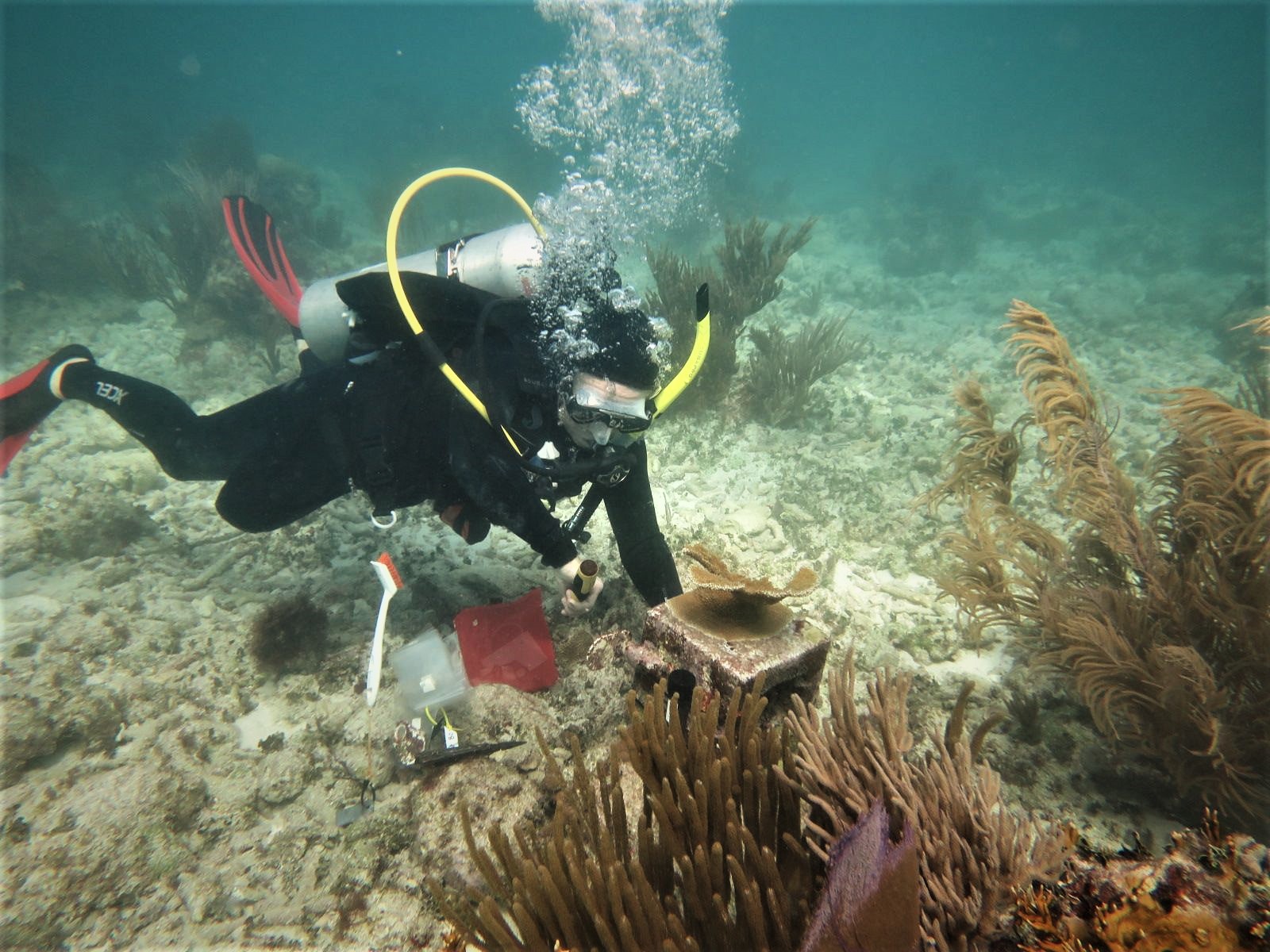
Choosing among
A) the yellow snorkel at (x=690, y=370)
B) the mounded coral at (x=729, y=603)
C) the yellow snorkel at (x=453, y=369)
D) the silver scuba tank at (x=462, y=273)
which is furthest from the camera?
the silver scuba tank at (x=462, y=273)

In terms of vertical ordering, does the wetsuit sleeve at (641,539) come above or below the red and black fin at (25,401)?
below

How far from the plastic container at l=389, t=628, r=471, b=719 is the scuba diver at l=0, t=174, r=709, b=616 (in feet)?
2.50

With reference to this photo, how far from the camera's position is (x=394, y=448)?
139 inches

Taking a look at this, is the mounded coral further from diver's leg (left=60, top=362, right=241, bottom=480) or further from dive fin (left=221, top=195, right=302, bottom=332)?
dive fin (left=221, top=195, right=302, bottom=332)

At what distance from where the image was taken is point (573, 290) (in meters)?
3.39

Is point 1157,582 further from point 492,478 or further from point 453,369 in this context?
point 453,369

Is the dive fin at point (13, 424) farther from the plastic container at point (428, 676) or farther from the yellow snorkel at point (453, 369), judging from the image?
the plastic container at point (428, 676)

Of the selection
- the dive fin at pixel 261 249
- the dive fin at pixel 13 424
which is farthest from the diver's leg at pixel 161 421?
the dive fin at pixel 261 249

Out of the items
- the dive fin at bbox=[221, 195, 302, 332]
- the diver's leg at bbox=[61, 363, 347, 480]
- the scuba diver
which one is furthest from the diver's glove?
the dive fin at bbox=[221, 195, 302, 332]

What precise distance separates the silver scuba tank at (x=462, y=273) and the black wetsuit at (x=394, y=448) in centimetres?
34

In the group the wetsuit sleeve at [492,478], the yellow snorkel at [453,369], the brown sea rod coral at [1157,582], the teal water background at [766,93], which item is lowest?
the brown sea rod coral at [1157,582]

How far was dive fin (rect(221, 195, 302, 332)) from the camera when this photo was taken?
5906mm

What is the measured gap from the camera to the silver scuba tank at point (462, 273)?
3.82 meters

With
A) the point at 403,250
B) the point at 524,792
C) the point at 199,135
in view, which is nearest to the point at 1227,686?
the point at 524,792
